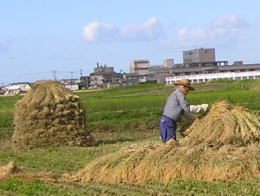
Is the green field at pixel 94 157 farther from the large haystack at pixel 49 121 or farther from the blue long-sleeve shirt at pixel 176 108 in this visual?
the blue long-sleeve shirt at pixel 176 108

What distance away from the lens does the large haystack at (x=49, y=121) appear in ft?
65.3

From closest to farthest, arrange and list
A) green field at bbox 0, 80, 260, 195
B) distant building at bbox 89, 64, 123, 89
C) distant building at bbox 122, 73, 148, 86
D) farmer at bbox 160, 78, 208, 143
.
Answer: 1. green field at bbox 0, 80, 260, 195
2. farmer at bbox 160, 78, 208, 143
3. distant building at bbox 89, 64, 123, 89
4. distant building at bbox 122, 73, 148, 86

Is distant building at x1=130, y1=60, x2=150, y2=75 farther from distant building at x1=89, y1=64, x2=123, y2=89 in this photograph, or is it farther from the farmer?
the farmer

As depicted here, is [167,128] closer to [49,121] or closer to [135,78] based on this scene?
[49,121]

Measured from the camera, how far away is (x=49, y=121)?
1998 cm

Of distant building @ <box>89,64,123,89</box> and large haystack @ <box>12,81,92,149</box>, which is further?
distant building @ <box>89,64,123,89</box>

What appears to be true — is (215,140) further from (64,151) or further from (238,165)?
(64,151)

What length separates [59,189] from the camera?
9.88 m

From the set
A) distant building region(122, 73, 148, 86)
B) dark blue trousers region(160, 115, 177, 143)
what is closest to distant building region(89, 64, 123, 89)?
distant building region(122, 73, 148, 86)

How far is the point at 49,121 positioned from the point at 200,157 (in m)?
9.77

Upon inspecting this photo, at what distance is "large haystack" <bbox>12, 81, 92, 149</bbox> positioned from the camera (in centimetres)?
1991

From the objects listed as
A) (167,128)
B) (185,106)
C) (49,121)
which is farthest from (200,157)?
(49,121)

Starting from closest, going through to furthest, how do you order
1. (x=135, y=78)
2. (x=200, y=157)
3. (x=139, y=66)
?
(x=200, y=157) → (x=135, y=78) → (x=139, y=66)

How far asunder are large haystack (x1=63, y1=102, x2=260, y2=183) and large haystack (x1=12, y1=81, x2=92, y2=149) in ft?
27.6
